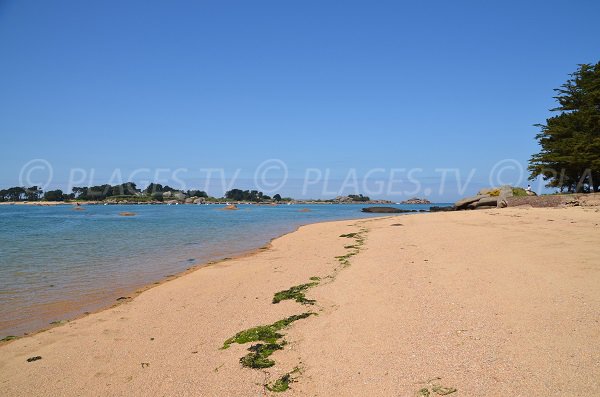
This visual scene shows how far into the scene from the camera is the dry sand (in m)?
3.57

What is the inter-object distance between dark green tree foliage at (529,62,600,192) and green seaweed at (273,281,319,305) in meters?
29.7

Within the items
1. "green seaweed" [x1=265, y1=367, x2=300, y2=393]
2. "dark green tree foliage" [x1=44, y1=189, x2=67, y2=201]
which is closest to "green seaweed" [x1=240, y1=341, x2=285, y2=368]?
"green seaweed" [x1=265, y1=367, x2=300, y2=393]

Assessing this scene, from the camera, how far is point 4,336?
6156 mm

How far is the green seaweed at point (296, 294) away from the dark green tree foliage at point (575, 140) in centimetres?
2971

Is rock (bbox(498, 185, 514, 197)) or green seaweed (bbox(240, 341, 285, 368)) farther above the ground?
rock (bbox(498, 185, 514, 197))

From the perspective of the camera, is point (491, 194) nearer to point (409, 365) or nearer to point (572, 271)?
point (572, 271)

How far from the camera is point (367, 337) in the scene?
15.3 ft

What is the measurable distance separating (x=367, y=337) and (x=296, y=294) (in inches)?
109

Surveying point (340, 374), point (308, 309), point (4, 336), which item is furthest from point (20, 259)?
point (340, 374)

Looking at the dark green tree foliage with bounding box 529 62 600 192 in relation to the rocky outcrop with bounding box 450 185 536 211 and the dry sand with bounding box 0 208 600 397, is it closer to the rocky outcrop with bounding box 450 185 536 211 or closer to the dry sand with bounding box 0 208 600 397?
the rocky outcrop with bounding box 450 185 536 211

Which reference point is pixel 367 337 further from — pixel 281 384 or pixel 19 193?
pixel 19 193

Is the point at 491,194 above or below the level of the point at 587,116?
below

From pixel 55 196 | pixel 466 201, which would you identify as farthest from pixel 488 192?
pixel 55 196

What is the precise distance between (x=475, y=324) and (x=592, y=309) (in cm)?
171
